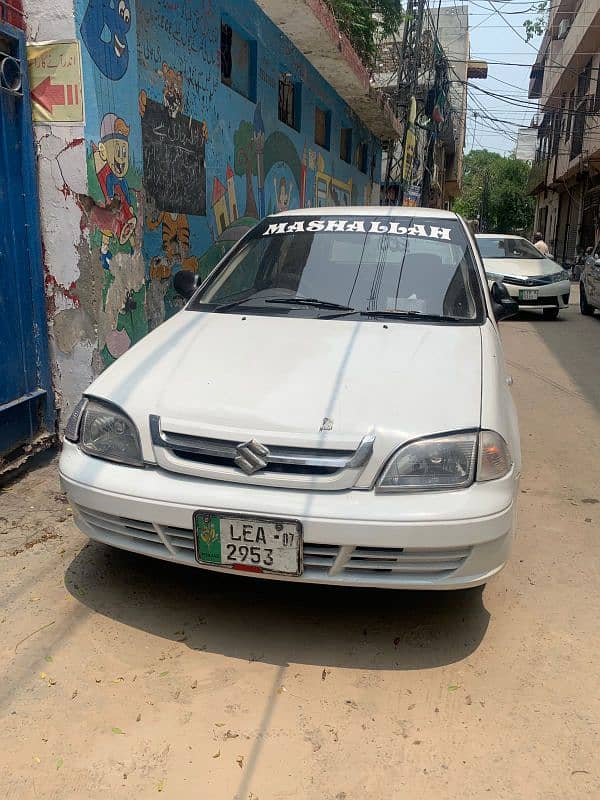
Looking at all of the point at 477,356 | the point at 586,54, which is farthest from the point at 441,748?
the point at 586,54

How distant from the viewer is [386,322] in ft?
10.9

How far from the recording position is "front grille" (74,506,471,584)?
240 centimetres

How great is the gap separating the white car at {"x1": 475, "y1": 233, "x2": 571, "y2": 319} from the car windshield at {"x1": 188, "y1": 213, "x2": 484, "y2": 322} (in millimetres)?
7910

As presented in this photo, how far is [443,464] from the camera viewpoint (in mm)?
2459

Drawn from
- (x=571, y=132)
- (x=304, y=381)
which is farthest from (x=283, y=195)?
(x=571, y=132)

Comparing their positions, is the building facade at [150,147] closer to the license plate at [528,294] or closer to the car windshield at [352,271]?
the car windshield at [352,271]

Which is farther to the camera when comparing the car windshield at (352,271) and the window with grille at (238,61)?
the window with grille at (238,61)

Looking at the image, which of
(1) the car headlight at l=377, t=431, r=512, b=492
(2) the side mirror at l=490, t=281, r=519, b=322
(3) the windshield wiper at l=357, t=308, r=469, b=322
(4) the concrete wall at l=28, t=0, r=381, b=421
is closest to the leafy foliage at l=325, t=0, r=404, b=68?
(4) the concrete wall at l=28, t=0, r=381, b=421

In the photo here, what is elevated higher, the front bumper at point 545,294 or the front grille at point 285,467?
the front grille at point 285,467

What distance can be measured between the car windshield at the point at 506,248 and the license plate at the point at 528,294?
1103mm

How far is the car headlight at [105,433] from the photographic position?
2625 mm

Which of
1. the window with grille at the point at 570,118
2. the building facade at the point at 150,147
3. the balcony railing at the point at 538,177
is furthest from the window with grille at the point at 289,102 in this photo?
the balcony railing at the point at 538,177

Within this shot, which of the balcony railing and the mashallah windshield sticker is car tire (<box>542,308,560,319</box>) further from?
the balcony railing

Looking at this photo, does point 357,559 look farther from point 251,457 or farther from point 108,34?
point 108,34
